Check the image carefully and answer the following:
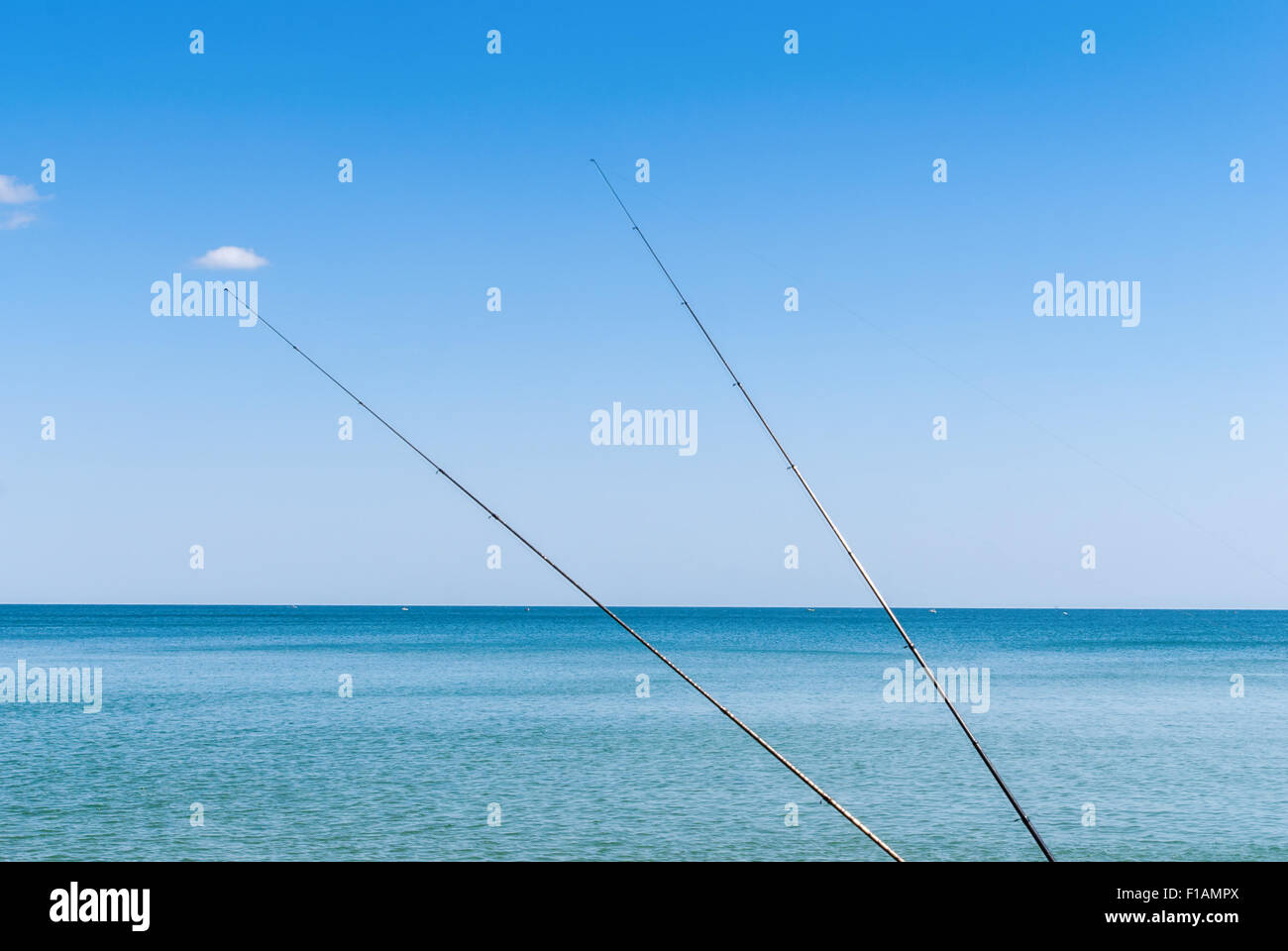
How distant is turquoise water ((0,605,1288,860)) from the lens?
17.9 meters

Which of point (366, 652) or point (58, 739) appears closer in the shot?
point (58, 739)

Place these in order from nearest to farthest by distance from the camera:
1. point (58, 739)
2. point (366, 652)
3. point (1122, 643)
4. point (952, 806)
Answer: point (952, 806)
point (58, 739)
point (366, 652)
point (1122, 643)

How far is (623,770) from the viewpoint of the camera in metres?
24.6

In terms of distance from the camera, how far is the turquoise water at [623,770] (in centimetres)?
1786

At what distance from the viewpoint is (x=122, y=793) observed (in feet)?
71.9
